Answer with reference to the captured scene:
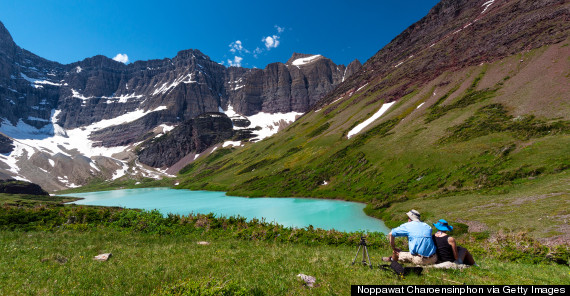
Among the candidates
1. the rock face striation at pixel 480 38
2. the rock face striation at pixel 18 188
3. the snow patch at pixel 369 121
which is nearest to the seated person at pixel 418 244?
the snow patch at pixel 369 121

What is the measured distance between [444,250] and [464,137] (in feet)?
238

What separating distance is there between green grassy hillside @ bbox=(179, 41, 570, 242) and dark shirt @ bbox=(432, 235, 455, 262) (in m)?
26.9

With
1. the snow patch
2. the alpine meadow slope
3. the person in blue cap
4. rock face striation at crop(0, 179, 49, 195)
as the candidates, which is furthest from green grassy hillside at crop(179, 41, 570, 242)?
rock face striation at crop(0, 179, 49, 195)

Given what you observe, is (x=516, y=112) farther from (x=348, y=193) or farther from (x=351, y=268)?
(x=351, y=268)

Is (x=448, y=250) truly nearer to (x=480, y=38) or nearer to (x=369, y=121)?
(x=369, y=121)

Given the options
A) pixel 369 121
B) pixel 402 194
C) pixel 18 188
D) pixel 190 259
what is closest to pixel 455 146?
pixel 402 194

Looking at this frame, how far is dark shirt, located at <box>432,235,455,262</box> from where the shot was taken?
1167 centimetres

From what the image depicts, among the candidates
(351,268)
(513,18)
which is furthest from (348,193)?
(513,18)

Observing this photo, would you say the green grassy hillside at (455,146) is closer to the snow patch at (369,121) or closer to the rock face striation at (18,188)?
the snow patch at (369,121)

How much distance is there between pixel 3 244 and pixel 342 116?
16602cm

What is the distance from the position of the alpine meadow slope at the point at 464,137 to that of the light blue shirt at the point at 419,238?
20527 millimetres

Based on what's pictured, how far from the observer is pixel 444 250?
11.8 m

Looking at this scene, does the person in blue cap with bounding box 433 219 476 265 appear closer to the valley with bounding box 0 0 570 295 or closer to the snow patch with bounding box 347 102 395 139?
the valley with bounding box 0 0 570 295

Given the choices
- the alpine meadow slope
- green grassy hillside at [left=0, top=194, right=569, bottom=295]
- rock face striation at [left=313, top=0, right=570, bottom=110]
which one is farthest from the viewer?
rock face striation at [left=313, top=0, right=570, bottom=110]
